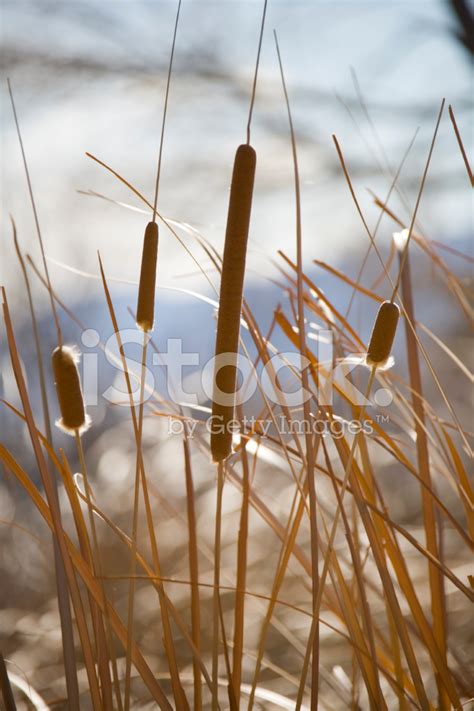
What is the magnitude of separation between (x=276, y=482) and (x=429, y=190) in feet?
2.87

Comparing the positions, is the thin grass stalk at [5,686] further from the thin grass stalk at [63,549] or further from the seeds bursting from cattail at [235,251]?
the seeds bursting from cattail at [235,251]

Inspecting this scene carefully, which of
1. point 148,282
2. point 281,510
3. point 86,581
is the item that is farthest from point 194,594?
point 281,510

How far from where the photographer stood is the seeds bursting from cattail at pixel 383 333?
349 mm

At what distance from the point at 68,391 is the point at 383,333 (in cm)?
18

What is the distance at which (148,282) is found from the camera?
0.36 meters

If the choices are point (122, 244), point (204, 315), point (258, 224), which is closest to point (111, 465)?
point (204, 315)

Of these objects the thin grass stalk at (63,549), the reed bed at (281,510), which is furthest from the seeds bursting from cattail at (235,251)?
the thin grass stalk at (63,549)

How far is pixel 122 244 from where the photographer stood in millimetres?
1307

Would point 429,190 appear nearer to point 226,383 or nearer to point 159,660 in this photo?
point 159,660

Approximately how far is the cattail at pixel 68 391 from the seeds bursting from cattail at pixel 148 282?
5 centimetres

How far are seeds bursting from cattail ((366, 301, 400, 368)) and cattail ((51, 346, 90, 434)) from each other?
0.54 feet

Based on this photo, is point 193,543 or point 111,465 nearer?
point 193,543

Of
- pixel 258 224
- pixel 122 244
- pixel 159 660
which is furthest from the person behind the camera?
pixel 258 224

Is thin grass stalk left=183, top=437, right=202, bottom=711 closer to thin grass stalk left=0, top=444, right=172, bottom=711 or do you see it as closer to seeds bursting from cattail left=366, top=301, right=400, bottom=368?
thin grass stalk left=0, top=444, right=172, bottom=711
